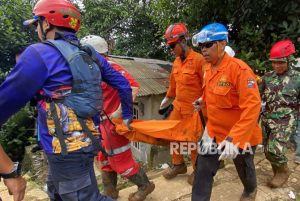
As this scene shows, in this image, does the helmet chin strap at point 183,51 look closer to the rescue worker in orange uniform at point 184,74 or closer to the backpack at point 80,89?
the rescue worker in orange uniform at point 184,74

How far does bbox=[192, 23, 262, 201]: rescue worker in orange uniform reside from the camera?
2.64 meters

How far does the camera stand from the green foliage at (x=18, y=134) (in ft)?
21.2

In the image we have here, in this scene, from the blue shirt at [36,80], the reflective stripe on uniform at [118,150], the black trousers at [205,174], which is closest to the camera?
the blue shirt at [36,80]

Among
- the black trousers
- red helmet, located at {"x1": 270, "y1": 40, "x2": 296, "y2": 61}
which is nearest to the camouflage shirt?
red helmet, located at {"x1": 270, "y1": 40, "x2": 296, "y2": 61}

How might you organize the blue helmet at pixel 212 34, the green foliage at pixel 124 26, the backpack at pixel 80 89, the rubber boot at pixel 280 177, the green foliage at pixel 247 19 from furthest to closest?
the green foliage at pixel 124 26 → the green foliage at pixel 247 19 → the rubber boot at pixel 280 177 → the blue helmet at pixel 212 34 → the backpack at pixel 80 89

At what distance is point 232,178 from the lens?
414 centimetres

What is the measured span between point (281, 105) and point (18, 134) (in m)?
5.29

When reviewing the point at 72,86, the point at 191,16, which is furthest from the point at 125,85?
the point at 191,16

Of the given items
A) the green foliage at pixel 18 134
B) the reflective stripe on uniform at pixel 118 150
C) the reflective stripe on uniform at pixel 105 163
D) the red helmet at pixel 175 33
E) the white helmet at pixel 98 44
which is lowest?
the green foliage at pixel 18 134

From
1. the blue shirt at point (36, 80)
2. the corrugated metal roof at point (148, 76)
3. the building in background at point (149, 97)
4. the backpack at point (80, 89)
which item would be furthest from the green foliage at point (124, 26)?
the blue shirt at point (36, 80)

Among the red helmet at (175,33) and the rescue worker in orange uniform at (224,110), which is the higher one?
the red helmet at (175,33)

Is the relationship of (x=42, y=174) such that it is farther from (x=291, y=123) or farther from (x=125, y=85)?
(x=291, y=123)

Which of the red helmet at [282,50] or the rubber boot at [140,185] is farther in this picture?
the red helmet at [282,50]

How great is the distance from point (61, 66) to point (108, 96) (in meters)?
1.35
